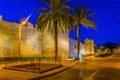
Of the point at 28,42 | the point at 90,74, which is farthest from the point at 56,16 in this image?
the point at 90,74

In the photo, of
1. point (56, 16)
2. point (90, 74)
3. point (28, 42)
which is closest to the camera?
point (90, 74)

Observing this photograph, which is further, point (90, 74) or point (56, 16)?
point (56, 16)

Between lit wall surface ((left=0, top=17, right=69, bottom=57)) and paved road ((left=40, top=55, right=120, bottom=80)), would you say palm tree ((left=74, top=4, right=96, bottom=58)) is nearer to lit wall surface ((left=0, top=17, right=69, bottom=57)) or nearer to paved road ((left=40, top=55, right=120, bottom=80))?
lit wall surface ((left=0, top=17, right=69, bottom=57))

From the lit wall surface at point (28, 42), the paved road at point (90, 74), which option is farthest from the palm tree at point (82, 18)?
the paved road at point (90, 74)

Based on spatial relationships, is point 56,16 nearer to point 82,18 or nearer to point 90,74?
point 82,18

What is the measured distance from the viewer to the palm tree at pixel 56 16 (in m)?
33.1

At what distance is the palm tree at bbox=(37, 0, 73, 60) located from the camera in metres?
33.1

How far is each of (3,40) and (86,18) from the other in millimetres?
15733

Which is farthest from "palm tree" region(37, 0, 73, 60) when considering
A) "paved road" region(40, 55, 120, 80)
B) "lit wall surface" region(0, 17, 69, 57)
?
"paved road" region(40, 55, 120, 80)

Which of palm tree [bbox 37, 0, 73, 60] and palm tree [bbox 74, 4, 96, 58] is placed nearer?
palm tree [bbox 37, 0, 73, 60]

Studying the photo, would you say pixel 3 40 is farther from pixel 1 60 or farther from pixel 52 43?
pixel 52 43

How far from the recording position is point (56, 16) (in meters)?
33.0

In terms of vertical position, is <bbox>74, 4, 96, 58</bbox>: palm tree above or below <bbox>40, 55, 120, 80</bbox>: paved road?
above

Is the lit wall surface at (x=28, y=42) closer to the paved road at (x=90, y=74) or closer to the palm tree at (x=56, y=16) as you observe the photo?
the palm tree at (x=56, y=16)
